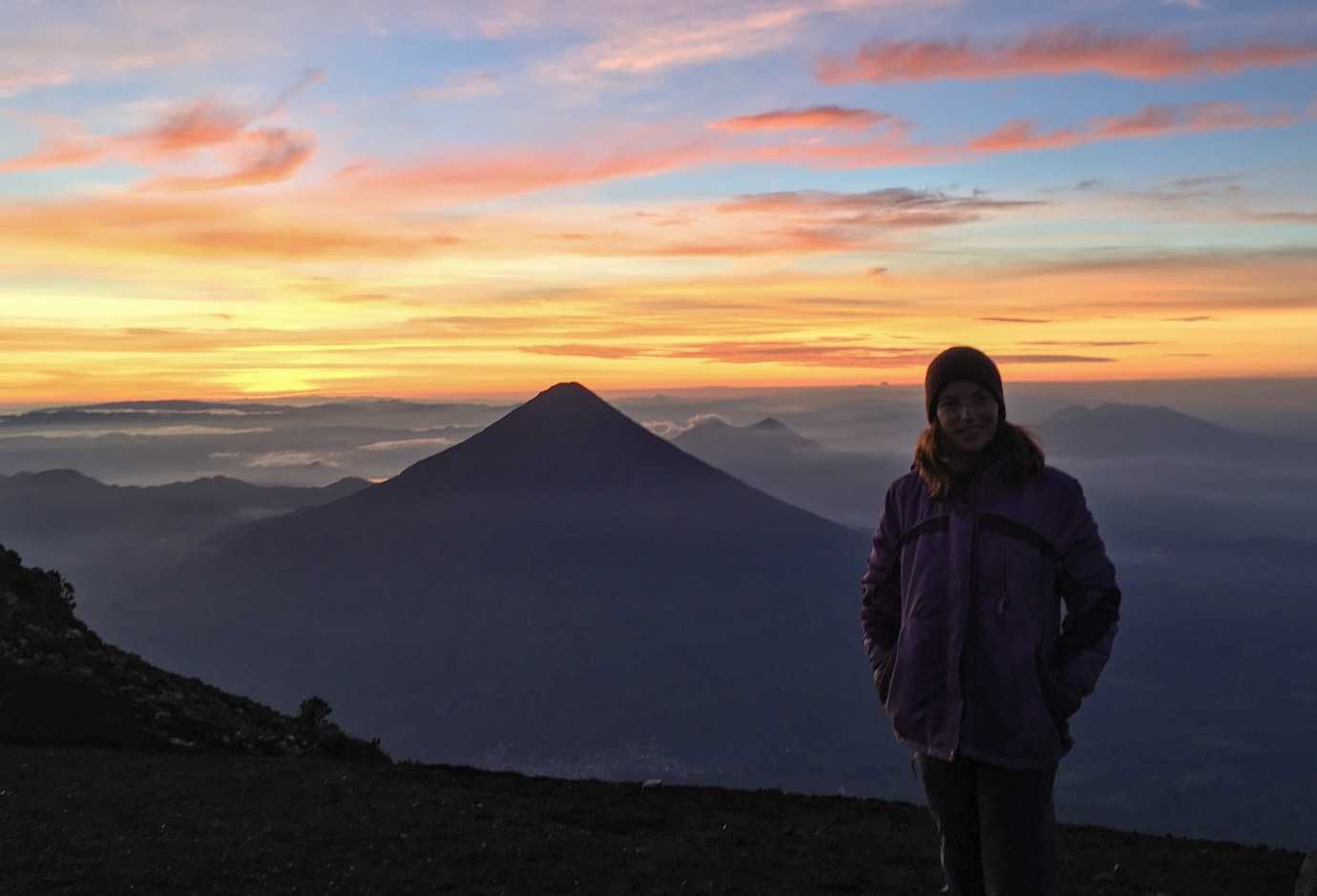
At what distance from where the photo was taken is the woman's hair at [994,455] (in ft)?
15.9

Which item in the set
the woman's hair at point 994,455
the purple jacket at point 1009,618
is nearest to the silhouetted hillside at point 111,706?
the purple jacket at point 1009,618

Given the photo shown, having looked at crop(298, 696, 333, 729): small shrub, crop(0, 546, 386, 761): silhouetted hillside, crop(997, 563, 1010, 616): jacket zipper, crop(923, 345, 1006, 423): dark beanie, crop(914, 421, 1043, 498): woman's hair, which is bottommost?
crop(298, 696, 333, 729): small shrub

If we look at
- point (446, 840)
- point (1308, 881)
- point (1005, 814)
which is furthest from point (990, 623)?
point (446, 840)

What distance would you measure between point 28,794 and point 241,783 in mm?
2184

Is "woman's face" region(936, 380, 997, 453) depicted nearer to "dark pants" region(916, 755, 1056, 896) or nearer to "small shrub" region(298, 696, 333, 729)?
"dark pants" region(916, 755, 1056, 896)

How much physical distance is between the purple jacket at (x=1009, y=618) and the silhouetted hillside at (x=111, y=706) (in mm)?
14667

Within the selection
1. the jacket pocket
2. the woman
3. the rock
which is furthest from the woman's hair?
the rock

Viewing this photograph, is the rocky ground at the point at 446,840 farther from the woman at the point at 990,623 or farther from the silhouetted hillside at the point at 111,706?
the woman at the point at 990,623

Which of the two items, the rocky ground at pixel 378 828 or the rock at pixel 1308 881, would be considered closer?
the rock at pixel 1308 881

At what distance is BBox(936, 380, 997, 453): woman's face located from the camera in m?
4.96

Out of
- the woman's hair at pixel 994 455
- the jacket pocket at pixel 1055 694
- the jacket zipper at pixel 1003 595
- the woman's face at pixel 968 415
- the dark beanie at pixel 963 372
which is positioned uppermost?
the dark beanie at pixel 963 372

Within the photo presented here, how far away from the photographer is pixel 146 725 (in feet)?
56.1

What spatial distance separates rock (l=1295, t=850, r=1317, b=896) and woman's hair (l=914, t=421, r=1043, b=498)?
22.7 feet

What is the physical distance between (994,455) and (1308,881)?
718 cm
